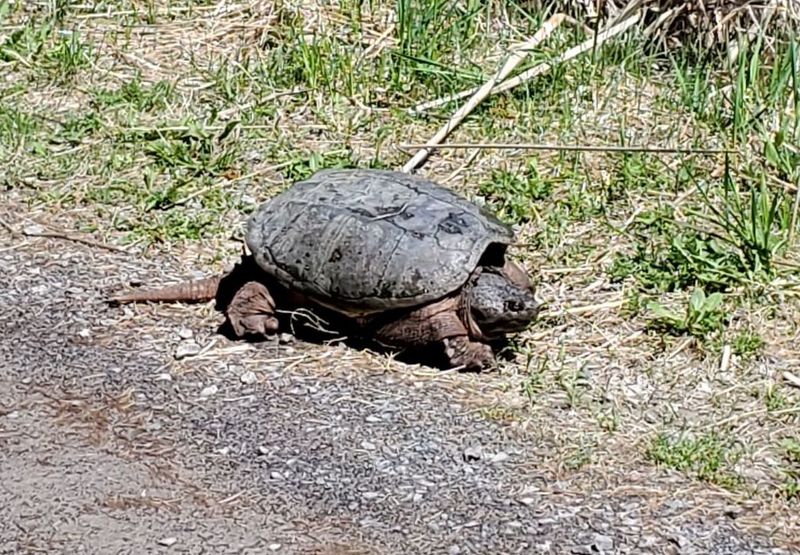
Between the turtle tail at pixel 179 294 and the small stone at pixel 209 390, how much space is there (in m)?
0.56

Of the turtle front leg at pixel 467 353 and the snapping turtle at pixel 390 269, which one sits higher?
the snapping turtle at pixel 390 269

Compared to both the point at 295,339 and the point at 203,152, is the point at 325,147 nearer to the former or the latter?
the point at 203,152

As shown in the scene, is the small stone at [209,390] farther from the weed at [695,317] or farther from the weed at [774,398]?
the weed at [774,398]

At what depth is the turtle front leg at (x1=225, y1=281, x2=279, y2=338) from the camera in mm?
4227

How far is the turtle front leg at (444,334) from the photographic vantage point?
4047 mm

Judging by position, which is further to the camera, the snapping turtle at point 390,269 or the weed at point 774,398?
the snapping turtle at point 390,269

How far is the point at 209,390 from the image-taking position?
3990mm

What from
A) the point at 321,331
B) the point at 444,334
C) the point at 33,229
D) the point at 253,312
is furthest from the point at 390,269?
the point at 33,229

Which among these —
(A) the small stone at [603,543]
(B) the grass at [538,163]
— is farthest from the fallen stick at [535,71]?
(A) the small stone at [603,543]

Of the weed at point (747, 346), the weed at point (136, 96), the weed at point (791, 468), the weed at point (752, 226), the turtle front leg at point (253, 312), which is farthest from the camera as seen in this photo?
the weed at point (136, 96)

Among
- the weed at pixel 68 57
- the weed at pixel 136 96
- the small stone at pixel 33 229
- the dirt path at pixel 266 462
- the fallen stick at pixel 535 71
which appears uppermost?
the fallen stick at pixel 535 71

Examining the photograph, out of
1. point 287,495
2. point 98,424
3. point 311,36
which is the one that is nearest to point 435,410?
point 287,495

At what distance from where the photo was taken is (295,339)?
4281 millimetres

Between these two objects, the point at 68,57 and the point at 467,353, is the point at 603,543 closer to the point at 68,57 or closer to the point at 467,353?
the point at 467,353
